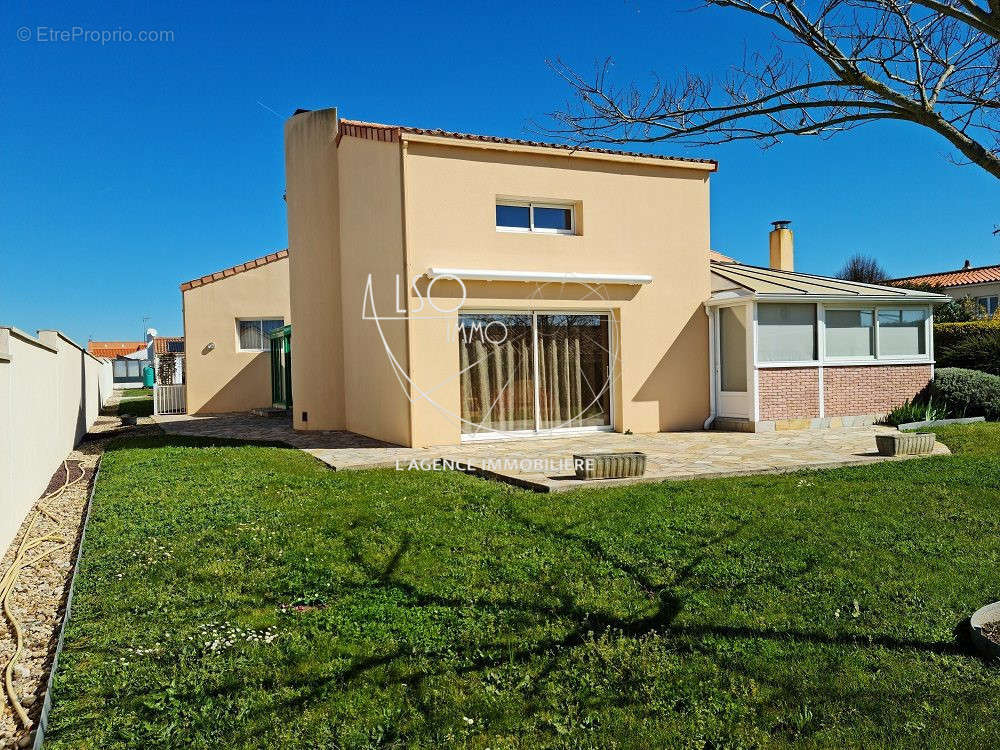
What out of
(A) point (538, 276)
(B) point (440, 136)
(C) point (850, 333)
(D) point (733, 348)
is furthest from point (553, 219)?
(C) point (850, 333)

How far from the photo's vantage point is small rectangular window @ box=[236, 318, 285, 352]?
72.9 ft

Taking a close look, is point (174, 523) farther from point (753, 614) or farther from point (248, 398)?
point (248, 398)

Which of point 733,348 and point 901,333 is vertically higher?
point 901,333

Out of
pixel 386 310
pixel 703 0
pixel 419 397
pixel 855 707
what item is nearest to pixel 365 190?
pixel 386 310

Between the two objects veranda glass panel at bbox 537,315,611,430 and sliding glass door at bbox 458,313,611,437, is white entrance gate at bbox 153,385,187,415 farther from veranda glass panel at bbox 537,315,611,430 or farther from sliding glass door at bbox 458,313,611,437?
veranda glass panel at bbox 537,315,611,430

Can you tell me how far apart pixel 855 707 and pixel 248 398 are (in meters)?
21.6

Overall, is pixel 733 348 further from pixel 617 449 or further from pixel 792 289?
pixel 617 449

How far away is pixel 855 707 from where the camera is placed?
10.5 ft

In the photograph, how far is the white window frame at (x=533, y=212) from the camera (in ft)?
40.4

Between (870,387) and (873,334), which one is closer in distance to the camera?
(870,387)

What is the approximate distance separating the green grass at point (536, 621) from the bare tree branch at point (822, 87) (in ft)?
9.15

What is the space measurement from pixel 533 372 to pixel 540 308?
121 cm

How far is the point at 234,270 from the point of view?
2195 centimetres

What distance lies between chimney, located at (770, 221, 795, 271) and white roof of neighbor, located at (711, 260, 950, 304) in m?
4.99
